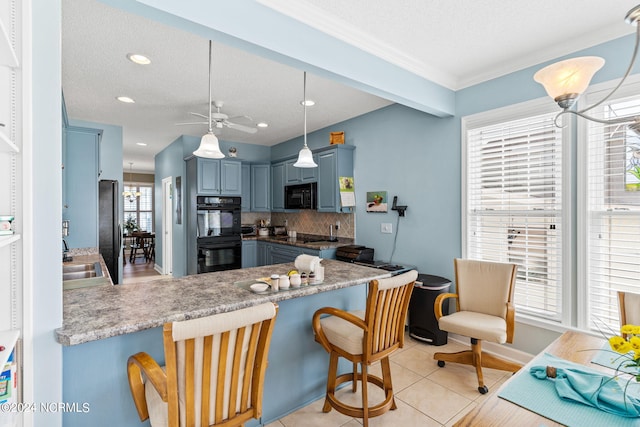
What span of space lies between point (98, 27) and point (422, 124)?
3115mm

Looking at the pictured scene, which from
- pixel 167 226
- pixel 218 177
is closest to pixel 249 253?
pixel 218 177

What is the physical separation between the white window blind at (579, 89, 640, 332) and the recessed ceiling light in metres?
3.68

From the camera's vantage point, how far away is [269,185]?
593 cm

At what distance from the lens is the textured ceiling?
6.72 ft

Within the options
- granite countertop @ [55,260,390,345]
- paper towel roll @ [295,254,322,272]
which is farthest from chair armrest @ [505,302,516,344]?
paper towel roll @ [295,254,322,272]

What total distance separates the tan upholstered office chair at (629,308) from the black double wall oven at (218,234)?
15.8ft

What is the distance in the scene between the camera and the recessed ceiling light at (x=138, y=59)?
2.57m

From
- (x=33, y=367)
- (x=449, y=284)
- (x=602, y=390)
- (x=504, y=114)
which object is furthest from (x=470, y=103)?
(x=33, y=367)

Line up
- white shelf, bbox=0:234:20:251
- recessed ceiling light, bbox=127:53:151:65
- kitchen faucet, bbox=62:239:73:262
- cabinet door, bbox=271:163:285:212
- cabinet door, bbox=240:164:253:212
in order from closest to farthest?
white shelf, bbox=0:234:20:251 → recessed ceiling light, bbox=127:53:151:65 → kitchen faucet, bbox=62:239:73:262 → cabinet door, bbox=271:163:285:212 → cabinet door, bbox=240:164:253:212

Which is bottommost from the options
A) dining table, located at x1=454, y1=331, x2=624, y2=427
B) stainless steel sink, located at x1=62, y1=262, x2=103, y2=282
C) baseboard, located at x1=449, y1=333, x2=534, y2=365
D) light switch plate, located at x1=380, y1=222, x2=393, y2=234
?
baseboard, located at x1=449, y1=333, x2=534, y2=365

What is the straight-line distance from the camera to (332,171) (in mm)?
4449

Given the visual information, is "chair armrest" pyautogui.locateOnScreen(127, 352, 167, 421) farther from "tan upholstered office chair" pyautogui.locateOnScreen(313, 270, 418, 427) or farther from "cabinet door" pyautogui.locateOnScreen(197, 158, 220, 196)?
"cabinet door" pyautogui.locateOnScreen(197, 158, 220, 196)

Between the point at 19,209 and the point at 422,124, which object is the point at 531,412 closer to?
the point at 19,209

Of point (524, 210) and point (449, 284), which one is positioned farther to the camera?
point (449, 284)
